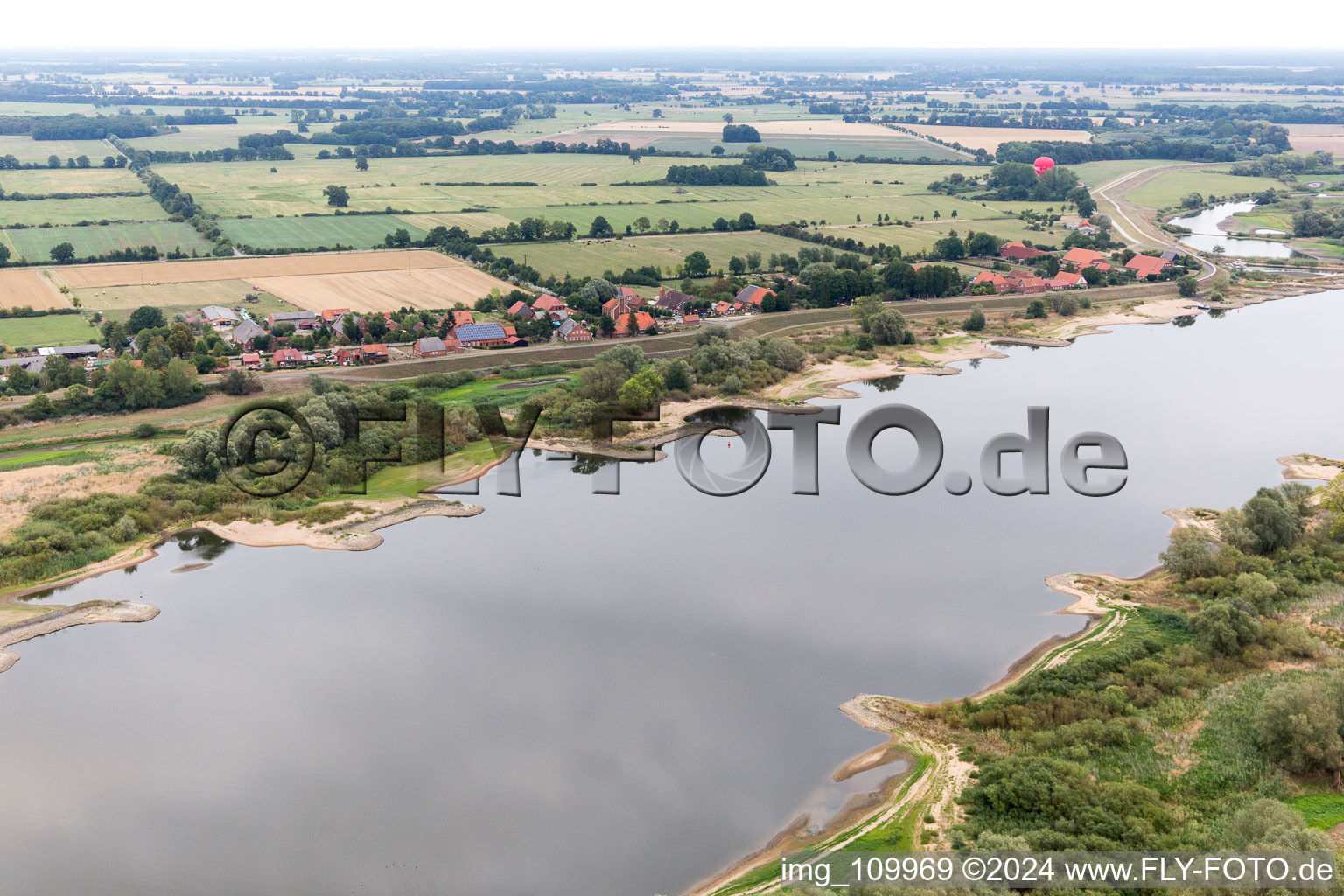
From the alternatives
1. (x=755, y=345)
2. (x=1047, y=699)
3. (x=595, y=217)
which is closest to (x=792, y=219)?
(x=595, y=217)

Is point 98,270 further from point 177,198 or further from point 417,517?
point 417,517

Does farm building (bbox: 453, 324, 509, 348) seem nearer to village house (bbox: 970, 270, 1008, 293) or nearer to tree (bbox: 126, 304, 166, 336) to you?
tree (bbox: 126, 304, 166, 336)

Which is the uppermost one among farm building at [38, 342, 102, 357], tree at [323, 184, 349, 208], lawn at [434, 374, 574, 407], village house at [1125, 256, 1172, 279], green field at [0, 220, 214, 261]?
tree at [323, 184, 349, 208]

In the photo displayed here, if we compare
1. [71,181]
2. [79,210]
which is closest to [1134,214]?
[79,210]

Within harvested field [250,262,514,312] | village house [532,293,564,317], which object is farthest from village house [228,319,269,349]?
village house [532,293,564,317]

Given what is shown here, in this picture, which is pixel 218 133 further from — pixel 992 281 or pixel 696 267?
pixel 992 281

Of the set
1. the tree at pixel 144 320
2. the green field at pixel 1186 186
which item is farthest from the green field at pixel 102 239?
the green field at pixel 1186 186
